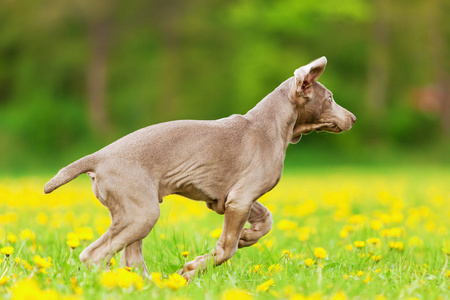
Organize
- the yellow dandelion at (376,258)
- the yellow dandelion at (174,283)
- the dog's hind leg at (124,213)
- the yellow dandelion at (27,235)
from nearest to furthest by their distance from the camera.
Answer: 1. the yellow dandelion at (174,283)
2. the dog's hind leg at (124,213)
3. the yellow dandelion at (376,258)
4. the yellow dandelion at (27,235)

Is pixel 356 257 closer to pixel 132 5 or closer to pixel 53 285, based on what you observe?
pixel 53 285

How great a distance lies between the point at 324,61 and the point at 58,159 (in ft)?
55.2

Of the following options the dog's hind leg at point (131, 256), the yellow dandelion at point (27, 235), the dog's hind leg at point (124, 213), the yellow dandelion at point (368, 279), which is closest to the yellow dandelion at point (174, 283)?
the dog's hind leg at point (124, 213)

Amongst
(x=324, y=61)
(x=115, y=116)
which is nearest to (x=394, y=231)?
(x=324, y=61)

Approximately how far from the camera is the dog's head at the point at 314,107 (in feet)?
12.1

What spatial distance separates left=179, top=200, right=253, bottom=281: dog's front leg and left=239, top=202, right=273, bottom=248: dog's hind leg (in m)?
0.30

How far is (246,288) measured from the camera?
3.32 meters

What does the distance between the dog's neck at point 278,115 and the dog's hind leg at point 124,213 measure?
2.83 feet

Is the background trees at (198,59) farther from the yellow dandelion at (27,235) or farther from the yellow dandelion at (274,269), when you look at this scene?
the yellow dandelion at (274,269)

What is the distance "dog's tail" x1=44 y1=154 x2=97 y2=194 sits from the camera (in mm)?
3338

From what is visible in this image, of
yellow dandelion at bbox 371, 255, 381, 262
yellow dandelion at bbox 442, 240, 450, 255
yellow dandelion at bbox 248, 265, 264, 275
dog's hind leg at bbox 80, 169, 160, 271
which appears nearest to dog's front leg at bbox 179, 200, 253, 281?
yellow dandelion at bbox 248, 265, 264, 275

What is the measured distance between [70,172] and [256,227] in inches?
49.6

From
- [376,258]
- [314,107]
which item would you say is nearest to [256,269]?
[376,258]

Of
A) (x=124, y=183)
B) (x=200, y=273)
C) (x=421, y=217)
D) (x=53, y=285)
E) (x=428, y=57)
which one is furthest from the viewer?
(x=428, y=57)
